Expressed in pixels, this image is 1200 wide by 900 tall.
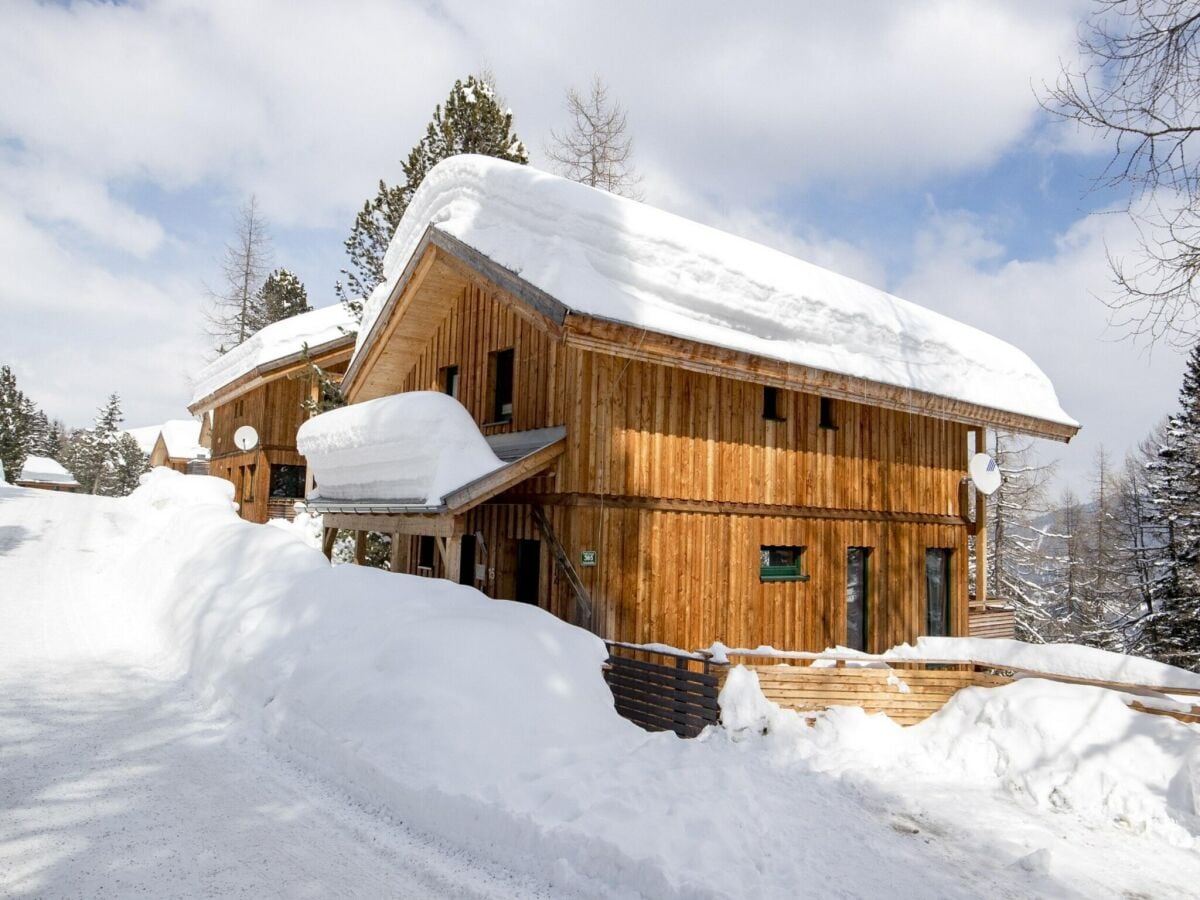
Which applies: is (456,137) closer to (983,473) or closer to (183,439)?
(983,473)

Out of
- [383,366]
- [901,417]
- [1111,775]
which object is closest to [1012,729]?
[1111,775]

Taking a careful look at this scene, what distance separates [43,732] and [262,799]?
2470 millimetres

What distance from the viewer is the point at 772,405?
1196 cm

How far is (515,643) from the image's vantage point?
7.33 meters

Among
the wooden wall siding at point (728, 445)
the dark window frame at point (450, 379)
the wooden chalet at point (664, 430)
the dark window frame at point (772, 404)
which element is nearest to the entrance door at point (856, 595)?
the wooden chalet at point (664, 430)

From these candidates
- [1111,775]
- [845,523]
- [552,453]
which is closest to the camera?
[1111,775]

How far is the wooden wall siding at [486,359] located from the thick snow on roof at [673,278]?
4.56ft

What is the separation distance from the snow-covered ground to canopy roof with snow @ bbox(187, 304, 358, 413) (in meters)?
14.4

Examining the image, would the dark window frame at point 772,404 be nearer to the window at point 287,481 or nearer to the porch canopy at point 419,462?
the porch canopy at point 419,462

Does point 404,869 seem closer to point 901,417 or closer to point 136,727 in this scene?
point 136,727

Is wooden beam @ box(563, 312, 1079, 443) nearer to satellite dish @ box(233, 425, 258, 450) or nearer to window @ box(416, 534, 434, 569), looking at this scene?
window @ box(416, 534, 434, 569)

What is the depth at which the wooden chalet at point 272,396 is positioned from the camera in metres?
23.3

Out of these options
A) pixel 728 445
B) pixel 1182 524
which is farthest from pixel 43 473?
pixel 1182 524

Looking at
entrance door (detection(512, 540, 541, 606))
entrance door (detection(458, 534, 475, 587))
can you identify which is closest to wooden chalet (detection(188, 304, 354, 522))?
entrance door (detection(458, 534, 475, 587))
